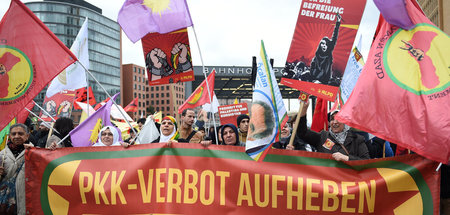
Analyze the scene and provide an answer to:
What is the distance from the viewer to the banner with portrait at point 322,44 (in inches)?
167

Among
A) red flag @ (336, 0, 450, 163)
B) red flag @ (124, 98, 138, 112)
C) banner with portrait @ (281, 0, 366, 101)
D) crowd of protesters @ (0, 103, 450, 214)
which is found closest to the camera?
red flag @ (336, 0, 450, 163)

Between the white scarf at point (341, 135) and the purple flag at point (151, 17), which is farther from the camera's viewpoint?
the purple flag at point (151, 17)

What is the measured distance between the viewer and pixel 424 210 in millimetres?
3518

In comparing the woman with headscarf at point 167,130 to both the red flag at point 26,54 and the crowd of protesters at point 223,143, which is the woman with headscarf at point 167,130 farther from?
the red flag at point 26,54

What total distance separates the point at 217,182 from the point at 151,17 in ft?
8.28

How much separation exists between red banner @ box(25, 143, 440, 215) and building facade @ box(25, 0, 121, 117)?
81416 mm

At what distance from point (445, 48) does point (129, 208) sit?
352 cm

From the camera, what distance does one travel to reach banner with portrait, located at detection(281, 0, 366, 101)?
425 cm

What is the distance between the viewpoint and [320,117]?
652cm

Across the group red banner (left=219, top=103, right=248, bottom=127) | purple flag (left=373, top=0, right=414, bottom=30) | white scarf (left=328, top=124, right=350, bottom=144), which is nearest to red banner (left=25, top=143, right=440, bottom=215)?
white scarf (left=328, top=124, right=350, bottom=144)

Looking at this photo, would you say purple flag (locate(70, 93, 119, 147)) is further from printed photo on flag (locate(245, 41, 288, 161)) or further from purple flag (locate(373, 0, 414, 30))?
purple flag (locate(373, 0, 414, 30))

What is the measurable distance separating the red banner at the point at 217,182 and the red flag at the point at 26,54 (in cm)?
75

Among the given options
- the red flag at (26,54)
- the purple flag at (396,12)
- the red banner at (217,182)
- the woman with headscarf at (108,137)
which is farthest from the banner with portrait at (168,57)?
the purple flag at (396,12)

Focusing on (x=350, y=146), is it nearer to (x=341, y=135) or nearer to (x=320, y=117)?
(x=341, y=135)
